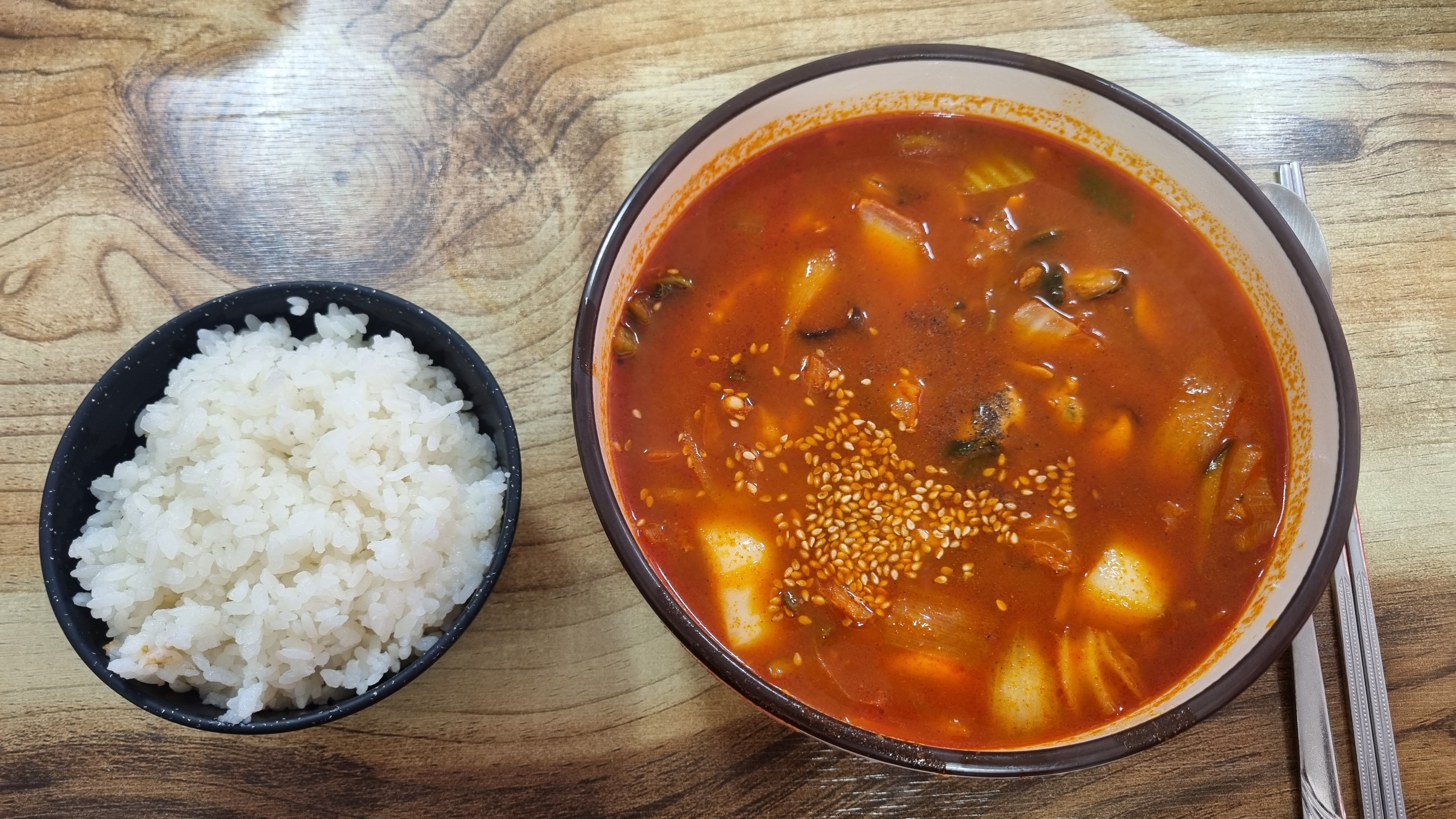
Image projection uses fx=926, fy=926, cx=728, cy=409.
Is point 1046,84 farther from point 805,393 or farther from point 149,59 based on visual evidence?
point 149,59

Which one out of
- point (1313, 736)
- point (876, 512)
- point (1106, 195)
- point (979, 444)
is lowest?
point (1313, 736)

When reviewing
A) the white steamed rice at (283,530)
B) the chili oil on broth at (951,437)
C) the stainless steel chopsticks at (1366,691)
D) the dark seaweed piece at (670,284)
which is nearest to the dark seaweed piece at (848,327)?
the chili oil on broth at (951,437)

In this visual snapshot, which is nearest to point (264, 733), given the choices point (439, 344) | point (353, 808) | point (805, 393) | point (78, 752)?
point (353, 808)

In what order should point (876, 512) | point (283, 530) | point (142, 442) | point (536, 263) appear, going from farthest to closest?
point (536, 263) < point (142, 442) < point (876, 512) < point (283, 530)

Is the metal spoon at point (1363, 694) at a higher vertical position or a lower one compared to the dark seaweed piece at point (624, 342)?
lower

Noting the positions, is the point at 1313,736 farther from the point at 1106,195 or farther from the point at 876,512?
the point at 1106,195

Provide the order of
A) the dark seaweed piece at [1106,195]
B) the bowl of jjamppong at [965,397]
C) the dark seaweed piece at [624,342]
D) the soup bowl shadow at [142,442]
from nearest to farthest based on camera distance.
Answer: the soup bowl shadow at [142,442] → the bowl of jjamppong at [965,397] → the dark seaweed piece at [624,342] → the dark seaweed piece at [1106,195]

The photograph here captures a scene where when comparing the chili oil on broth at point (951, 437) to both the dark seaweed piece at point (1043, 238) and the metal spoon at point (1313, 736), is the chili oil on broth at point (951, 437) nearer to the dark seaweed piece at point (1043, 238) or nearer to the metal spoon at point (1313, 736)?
the dark seaweed piece at point (1043, 238)

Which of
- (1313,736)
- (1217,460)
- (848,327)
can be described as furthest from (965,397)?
(1313,736)

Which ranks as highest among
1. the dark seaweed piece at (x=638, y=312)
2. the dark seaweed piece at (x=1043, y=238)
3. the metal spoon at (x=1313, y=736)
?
the dark seaweed piece at (x=1043, y=238)
